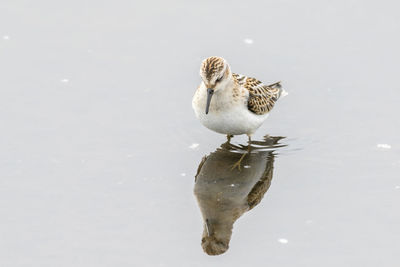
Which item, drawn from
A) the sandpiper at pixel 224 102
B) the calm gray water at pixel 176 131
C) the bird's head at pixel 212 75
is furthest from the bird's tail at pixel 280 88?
the bird's head at pixel 212 75

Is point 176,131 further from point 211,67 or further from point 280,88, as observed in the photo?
point 280,88

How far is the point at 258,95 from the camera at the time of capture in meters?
12.0

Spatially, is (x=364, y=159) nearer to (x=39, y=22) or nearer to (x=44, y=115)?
(x=44, y=115)

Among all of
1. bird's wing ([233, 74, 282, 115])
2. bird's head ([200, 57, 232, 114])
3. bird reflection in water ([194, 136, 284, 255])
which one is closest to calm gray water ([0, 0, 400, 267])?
bird reflection in water ([194, 136, 284, 255])

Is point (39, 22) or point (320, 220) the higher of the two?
point (39, 22)

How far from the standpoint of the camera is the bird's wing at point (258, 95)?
38.7 ft

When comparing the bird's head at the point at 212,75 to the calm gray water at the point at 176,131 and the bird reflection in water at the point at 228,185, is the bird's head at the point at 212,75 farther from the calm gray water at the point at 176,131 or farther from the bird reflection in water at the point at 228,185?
the calm gray water at the point at 176,131

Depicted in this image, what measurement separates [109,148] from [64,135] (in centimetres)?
83

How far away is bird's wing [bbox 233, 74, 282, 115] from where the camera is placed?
11.8 m

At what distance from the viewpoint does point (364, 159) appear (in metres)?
11.7

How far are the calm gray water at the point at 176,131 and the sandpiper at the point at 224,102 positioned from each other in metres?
0.75

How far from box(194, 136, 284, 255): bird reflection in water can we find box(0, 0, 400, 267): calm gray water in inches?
5.3

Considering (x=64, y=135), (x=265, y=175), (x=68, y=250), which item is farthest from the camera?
(x=64, y=135)

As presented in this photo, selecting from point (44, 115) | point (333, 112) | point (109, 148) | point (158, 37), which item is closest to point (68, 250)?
point (109, 148)
